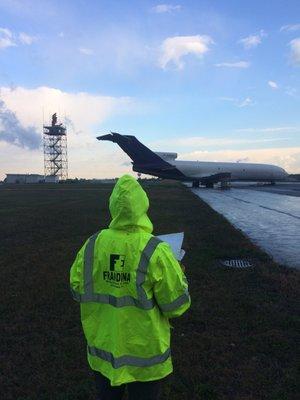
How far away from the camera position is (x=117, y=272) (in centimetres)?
378

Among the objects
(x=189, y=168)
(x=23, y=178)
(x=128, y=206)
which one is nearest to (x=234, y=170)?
(x=189, y=168)

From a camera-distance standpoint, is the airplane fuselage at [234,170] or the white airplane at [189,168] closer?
the white airplane at [189,168]

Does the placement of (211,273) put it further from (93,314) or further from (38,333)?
(93,314)

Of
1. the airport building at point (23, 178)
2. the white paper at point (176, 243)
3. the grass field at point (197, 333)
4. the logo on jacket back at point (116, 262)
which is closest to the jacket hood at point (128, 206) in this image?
the logo on jacket back at point (116, 262)

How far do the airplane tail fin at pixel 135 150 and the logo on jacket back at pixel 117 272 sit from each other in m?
52.8

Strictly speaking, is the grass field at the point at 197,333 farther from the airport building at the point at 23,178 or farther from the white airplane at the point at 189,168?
the airport building at the point at 23,178

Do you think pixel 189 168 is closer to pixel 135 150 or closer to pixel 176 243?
pixel 135 150

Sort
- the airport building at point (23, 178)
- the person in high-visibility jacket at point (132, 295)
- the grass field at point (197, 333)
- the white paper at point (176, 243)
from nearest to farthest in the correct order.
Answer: the person in high-visibility jacket at point (132, 295), the white paper at point (176, 243), the grass field at point (197, 333), the airport building at point (23, 178)

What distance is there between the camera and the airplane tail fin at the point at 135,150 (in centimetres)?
5738

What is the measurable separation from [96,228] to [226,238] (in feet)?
18.8

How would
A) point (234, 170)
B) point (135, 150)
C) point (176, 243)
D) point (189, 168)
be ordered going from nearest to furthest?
point (176, 243) < point (135, 150) < point (189, 168) < point (234, 170)

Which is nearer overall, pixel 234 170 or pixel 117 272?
pixel 117 272

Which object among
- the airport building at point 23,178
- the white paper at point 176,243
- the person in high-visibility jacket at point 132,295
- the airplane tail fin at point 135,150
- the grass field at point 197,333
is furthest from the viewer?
the airport building at point 23,178

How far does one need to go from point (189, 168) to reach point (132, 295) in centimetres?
6170
